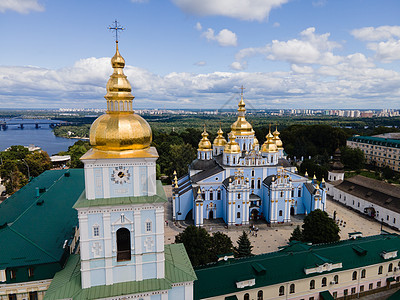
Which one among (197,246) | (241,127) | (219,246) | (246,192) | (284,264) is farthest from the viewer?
(241,127)

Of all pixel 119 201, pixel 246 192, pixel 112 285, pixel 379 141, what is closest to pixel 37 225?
pixel 112 285

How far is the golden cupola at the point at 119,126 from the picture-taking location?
10297mm

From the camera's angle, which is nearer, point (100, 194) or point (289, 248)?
point (100, 194)

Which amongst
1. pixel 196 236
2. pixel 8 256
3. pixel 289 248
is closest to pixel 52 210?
pixel 8 256

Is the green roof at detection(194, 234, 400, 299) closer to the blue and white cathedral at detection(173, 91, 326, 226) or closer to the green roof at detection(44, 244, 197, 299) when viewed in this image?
the green roof at detection(44, 244, 197, 299)

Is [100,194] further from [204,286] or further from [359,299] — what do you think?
[359,299]

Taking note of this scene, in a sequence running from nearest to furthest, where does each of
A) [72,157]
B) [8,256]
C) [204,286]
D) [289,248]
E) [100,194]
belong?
[100,194] → [8,256] → [204,286] → [289,248] → [72,157]

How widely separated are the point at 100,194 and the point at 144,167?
1.93 m

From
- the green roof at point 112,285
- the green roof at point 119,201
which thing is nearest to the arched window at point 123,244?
the green roof at point 112,285

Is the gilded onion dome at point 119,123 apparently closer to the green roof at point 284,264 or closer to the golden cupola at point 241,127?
the green roof at point 284,264

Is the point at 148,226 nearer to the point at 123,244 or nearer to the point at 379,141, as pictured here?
the point at 123,244

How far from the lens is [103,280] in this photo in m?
10.7

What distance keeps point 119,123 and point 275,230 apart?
24.3 meters

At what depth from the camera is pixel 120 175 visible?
10688mm
